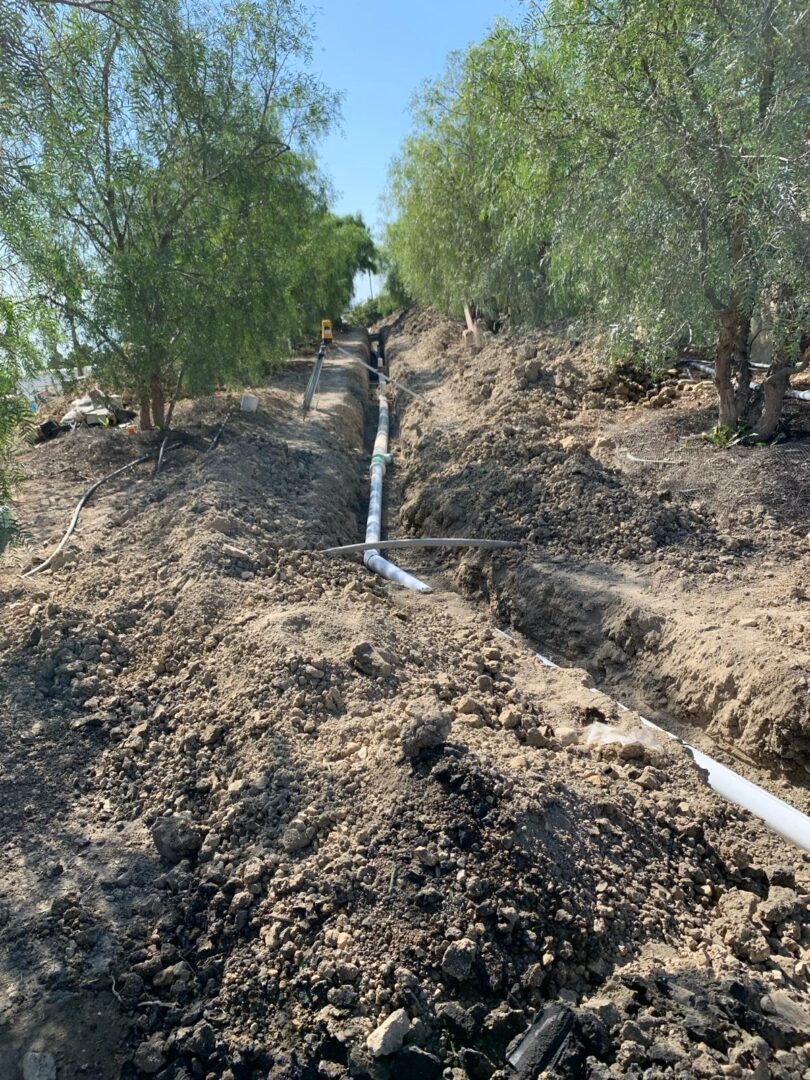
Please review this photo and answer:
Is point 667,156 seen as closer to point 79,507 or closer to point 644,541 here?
point 644,541

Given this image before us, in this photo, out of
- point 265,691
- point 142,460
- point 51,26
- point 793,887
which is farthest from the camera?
point 142,460

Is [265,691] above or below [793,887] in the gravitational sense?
above

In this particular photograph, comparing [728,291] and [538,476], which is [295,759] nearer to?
[538,476]

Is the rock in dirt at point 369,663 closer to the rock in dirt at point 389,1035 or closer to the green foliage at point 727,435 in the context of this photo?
the rock in dirt at point 389,1035

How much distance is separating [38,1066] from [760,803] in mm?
3425

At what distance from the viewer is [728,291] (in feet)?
22.9

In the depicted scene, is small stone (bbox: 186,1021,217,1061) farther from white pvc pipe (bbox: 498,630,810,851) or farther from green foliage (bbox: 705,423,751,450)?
green foliage (bbox: 705,423,751,450)

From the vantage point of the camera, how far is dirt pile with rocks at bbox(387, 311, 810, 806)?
Result: 485cm

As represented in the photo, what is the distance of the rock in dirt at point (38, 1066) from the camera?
111 inches

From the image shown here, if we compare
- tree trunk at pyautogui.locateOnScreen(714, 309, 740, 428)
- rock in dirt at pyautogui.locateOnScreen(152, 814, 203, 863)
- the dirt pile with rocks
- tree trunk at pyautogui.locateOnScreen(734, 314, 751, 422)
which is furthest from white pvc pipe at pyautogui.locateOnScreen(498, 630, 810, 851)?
tree trunk at pyautogui.locateOnScreen(734, 314, 751, 422)

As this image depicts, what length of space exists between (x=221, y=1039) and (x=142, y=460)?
712 cm

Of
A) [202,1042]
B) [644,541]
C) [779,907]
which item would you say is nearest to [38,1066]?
[202,1042]

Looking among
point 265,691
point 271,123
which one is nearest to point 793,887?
point 265,691


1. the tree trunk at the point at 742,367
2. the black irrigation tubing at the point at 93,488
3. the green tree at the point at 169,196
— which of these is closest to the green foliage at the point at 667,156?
the tree trunk at the point at 742,367
